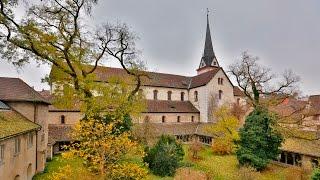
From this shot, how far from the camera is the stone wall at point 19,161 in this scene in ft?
58.2

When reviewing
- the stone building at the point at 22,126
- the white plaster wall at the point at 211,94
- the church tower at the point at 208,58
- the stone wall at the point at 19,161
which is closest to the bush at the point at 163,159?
the stone building at the point at 22,126

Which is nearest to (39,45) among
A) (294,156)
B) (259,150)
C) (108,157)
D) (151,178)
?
(108,157)

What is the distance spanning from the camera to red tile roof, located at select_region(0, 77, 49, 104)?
82.6 ft

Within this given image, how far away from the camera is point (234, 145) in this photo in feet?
121

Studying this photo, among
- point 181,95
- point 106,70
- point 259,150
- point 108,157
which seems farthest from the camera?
point 181,95

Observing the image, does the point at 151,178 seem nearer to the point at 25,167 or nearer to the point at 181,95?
the point at 25,167

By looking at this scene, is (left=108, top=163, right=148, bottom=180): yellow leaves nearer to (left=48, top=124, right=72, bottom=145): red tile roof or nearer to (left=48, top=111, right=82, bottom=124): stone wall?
(left=48, top=124, right=72, bottom=145): red tile roof

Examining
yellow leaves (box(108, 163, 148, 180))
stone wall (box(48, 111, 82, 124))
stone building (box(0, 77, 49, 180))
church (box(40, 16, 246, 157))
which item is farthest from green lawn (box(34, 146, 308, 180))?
church (box(40, 16, 246, 157))

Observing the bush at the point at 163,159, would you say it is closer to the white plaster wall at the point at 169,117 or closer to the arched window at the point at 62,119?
the white plaster wall at the point at 169,117

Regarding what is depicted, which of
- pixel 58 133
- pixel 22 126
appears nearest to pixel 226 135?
pixel 58 133

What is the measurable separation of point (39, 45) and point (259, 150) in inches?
917

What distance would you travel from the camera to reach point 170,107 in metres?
49.8

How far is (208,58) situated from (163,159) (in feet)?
129

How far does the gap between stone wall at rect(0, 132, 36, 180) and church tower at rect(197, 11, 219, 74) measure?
45.0m
